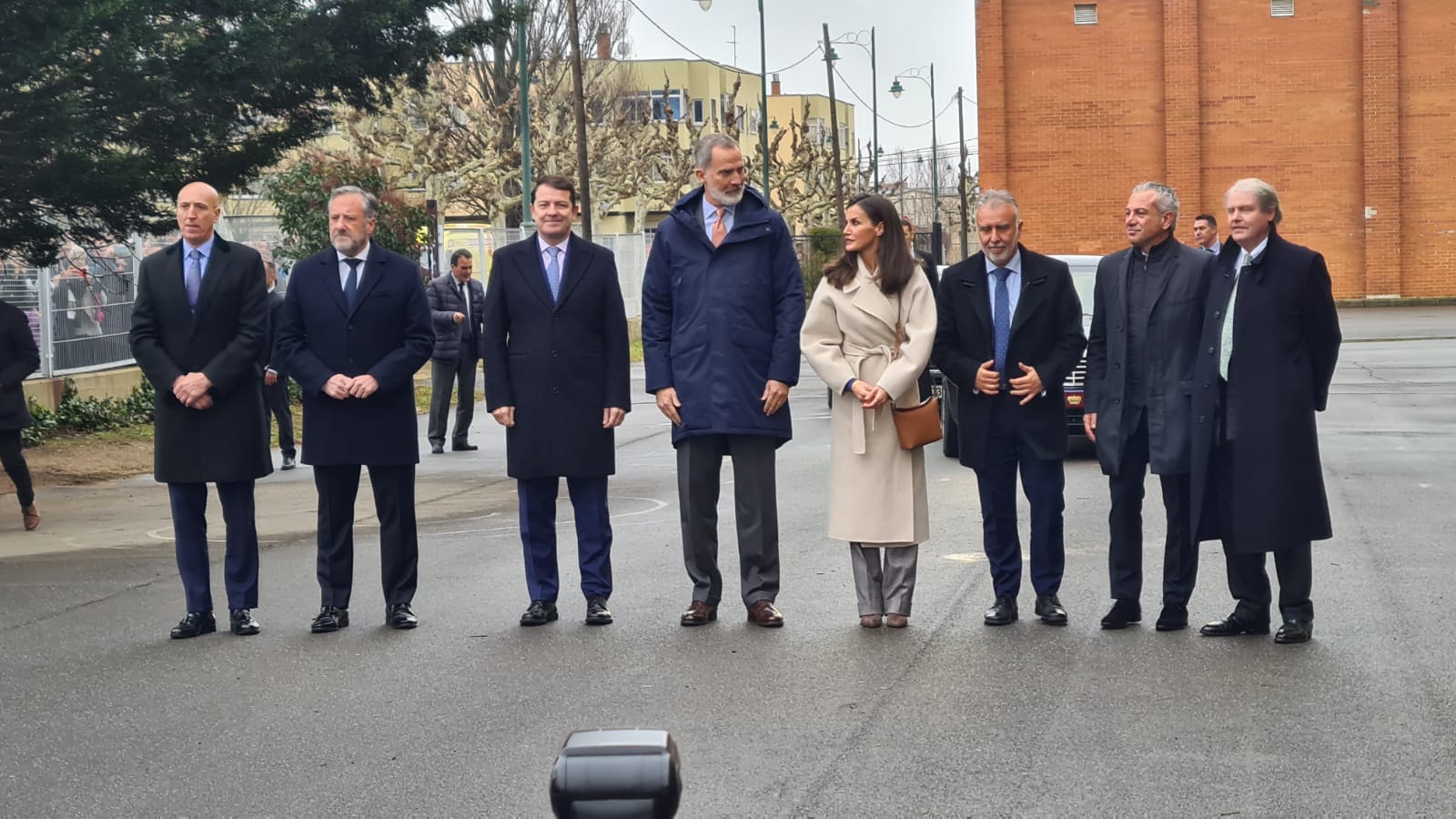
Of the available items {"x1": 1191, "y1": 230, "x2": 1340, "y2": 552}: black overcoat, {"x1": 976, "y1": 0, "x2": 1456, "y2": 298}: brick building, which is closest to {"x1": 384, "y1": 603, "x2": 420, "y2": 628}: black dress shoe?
{"x1": 1191, "y1": 230, "x2": 1340, "y2": 552}: black overcoat

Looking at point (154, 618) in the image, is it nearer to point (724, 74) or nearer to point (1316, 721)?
point (1316, 721)

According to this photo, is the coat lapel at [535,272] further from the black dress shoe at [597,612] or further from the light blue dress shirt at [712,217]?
the black dress shoe at [597,612]

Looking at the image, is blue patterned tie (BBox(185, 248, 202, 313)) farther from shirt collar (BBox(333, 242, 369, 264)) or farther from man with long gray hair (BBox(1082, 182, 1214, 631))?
man with long gray hair (BBox(1082, 182, 1214, 631))

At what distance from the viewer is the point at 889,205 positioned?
8039 millimetres

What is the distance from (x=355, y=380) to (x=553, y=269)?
106 centimetres

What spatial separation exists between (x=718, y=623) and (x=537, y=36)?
52780 millimetres

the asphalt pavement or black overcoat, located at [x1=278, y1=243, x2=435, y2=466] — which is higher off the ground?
black overcoat, located at [x1=278, y1=243, x2=435, y2=466]

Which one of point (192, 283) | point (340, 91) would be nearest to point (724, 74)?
point (340, 91)

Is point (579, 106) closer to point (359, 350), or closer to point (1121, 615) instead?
point (359, 350)

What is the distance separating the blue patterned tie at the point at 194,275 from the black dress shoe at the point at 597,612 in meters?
2.34

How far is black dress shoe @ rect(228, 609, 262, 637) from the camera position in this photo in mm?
8195

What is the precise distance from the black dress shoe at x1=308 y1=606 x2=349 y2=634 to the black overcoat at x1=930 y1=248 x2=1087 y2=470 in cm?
298

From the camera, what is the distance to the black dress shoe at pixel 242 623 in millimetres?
8195

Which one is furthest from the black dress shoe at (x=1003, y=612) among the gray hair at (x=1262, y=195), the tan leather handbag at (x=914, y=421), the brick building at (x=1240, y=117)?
the brick building at (x=1240, y=117)
